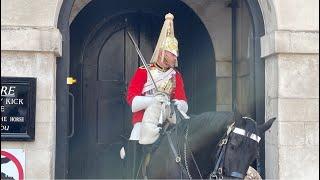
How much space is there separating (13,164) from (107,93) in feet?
8.54

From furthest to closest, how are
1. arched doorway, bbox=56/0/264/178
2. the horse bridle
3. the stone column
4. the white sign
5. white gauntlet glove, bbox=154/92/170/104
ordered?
1. arched doorway, bbox=56/0/264/178
2. the stone column
3. the white sign
4. white gauntlet glove, bbox=154/92/170/104
5. the horse bridle

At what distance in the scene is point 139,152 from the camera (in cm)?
600

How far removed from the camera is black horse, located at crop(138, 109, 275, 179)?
441 centimetres

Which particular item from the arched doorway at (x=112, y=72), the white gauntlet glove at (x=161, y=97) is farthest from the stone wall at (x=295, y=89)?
the arched doorway at (x=112, y=72)

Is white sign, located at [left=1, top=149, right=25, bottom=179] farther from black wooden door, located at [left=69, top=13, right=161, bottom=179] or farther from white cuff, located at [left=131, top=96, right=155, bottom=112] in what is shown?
black wooden door, located at [left=69, top=13, right=161, bottom=179]

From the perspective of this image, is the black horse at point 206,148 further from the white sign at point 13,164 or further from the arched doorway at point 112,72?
the arched doorway at point 112,72

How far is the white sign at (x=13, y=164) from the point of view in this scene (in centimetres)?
538

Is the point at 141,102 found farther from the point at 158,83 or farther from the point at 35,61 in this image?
the point at 35,61

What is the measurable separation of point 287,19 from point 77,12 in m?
3.10

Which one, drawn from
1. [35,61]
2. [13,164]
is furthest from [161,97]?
[13,164]

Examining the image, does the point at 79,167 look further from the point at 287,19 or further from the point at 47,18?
the point at 287,19

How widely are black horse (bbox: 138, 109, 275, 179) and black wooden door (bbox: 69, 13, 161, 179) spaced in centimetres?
270

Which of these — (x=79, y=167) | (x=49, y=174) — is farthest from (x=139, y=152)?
(x=79, y=167)

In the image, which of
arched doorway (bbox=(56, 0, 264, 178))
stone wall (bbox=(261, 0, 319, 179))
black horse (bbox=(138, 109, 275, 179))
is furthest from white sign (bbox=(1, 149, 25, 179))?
stone wall (bbox=(261, 0, 319, 179))
